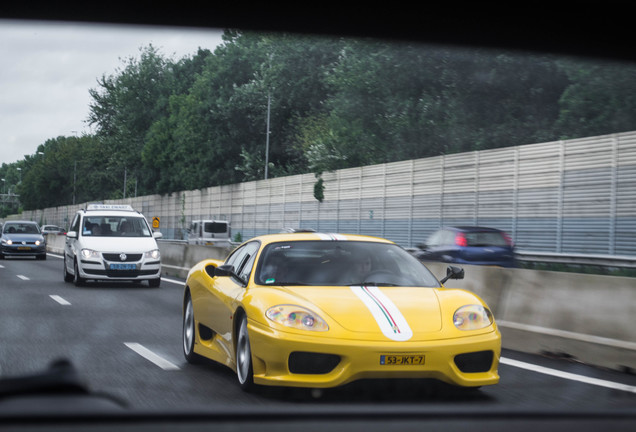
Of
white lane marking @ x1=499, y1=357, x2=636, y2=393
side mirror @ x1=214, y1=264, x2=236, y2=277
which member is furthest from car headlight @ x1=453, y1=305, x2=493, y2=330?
side mirror @ x1=214, y1=264, x2=236, y2=277

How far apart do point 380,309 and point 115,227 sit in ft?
51.1

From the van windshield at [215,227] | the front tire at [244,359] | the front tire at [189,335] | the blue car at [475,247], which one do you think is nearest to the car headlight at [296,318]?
the front tire at [244,359]

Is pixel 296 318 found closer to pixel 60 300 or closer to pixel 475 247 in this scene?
pixel 60 300

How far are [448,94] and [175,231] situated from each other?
34.6m

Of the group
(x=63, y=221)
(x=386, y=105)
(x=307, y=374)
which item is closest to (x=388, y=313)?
(x=307, y=374)

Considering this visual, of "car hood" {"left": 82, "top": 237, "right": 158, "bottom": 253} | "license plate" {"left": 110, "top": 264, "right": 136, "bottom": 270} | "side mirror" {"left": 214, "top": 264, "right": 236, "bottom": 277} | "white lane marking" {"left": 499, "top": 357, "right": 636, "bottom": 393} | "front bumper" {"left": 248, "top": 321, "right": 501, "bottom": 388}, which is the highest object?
"side mirror" {"left": 214, "top": 264, "right": 236, "bottom": 277}

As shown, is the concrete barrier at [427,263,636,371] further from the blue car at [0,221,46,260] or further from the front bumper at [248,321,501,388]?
the blue car at [0,221,46,260]

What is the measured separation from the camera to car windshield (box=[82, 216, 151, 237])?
20.8m

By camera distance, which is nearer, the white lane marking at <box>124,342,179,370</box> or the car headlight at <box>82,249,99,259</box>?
the white lane marking at <box>124,342,179,370</box>

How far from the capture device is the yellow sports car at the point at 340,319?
6082 millimetres

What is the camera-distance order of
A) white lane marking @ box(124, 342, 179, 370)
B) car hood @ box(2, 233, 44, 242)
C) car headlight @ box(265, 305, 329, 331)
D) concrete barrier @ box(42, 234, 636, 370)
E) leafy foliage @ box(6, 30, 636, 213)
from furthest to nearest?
car hood @ box(2, 233, 44, 242) → leafy foliage @ box(6, 30, 636, 213) → concrete barrier @ box(42, 234, 636, 370) → white lane marking @ box(124, 342, 179, 370) → car headlight @ box(265, 305, 329, 331)

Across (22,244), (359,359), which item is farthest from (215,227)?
(359,359)

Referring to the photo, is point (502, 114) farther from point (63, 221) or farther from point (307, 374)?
point (63, 221)

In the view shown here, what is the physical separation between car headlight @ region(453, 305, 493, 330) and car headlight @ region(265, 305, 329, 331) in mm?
1009
